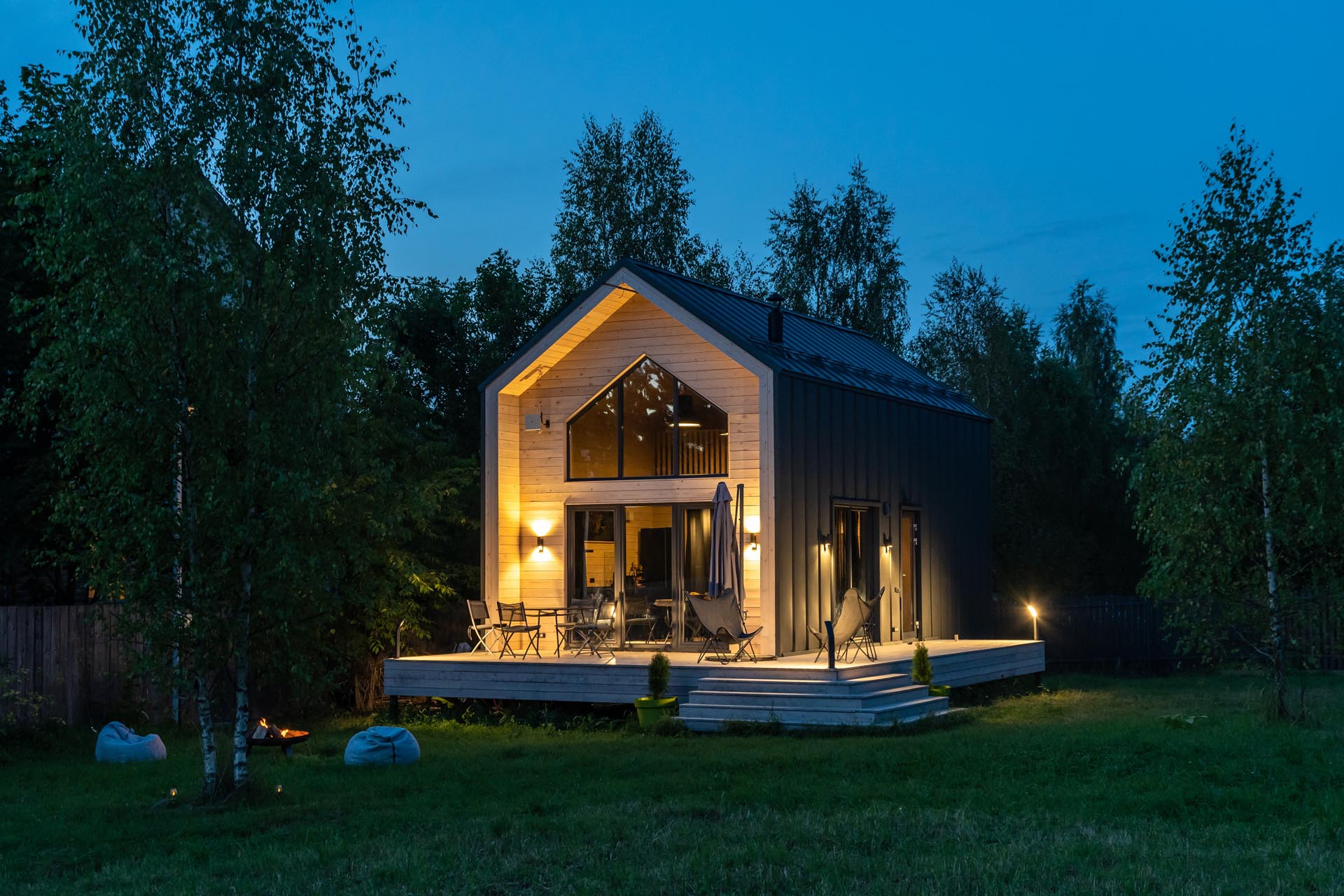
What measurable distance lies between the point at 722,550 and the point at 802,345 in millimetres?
3459

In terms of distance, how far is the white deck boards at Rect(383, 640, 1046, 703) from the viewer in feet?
41.2

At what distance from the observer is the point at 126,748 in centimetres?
1059

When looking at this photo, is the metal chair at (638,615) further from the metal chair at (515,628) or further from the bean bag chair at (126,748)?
the bean bag chair at (126,748)

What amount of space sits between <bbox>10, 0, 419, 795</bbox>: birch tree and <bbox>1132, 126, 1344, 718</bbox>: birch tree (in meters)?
6.77

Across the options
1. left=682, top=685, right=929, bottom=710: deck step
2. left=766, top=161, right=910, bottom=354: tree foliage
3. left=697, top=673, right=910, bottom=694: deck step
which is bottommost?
left=682, top=685, right=929, bottom=710: deck step

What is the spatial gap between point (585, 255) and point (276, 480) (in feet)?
61.4

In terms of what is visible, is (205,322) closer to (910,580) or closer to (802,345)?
(802,345)

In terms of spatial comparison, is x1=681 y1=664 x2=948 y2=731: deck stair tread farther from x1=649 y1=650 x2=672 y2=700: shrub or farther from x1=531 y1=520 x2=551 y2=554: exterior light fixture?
x1=531 y1=520 x2=551 y2=554: exterior light fixture

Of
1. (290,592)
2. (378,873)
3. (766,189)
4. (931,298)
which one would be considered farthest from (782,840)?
(766,189)

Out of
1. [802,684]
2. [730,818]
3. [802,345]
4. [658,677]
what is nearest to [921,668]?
[802,684]

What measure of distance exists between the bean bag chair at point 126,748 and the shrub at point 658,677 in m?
4.32

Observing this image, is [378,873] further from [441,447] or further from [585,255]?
[585,255]

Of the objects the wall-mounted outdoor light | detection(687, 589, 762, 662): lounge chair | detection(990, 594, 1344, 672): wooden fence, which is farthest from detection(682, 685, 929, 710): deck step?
detection(990, 594, 1344, 672): wooden fence

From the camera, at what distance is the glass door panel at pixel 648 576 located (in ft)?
49.3
